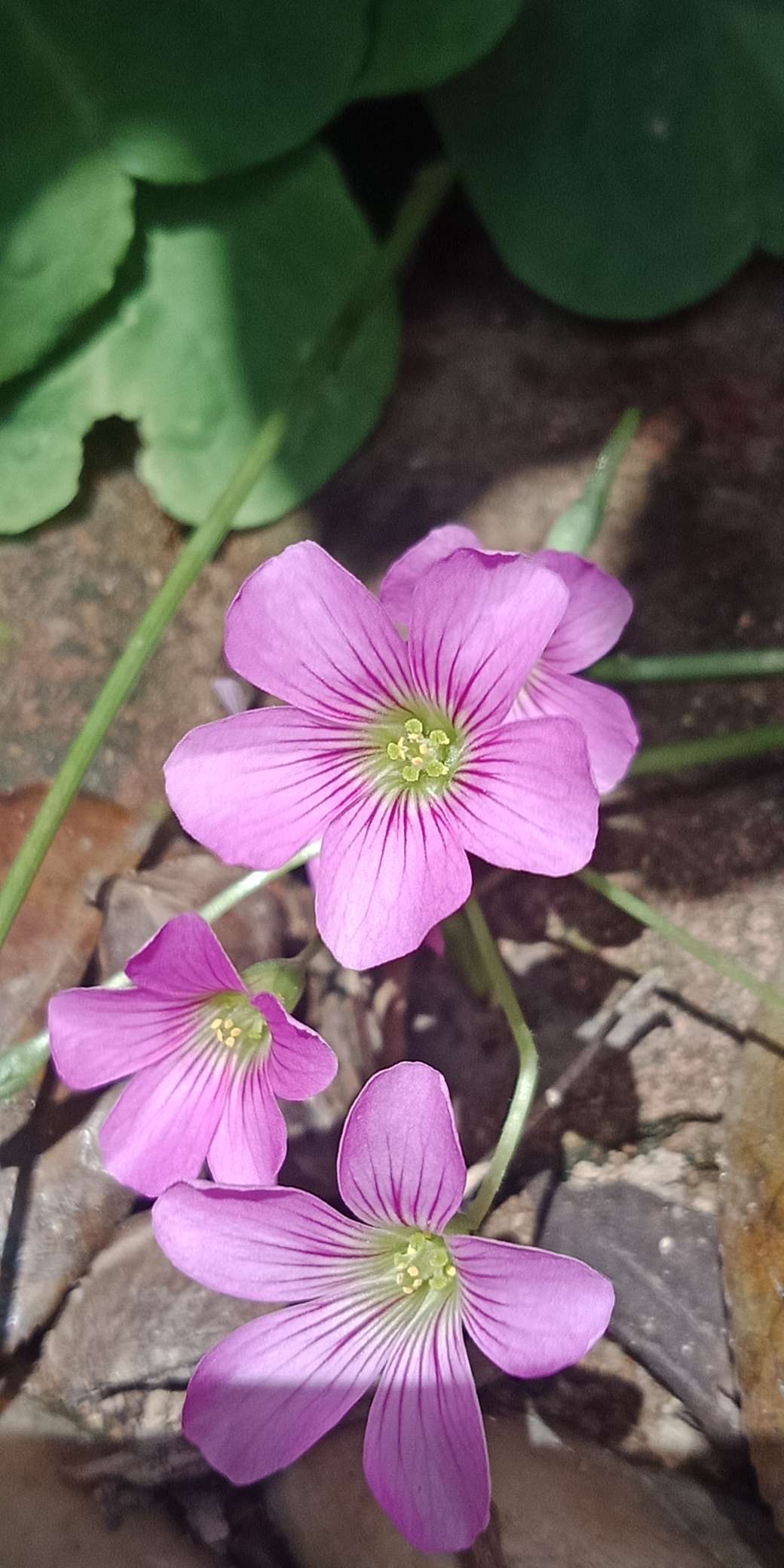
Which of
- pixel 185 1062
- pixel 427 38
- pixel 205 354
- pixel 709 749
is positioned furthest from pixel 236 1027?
pixel 427 38

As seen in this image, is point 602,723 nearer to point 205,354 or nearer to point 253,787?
point 253,787

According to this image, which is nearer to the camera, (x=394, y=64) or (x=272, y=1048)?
(x=272, y=1048)

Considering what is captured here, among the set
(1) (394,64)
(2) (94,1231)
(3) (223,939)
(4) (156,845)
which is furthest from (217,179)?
(2) (94,1231)

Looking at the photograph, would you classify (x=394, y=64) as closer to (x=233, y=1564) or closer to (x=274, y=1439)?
(x=274, y=1439)

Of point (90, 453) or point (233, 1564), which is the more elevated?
point (90, 453)

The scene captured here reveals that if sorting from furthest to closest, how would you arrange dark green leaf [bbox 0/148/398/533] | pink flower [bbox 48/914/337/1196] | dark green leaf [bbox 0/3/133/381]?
dark green leaf [bbox 0/148/398/533], dark green leaf [bbox 0/3/133/381], pink flower [bbox 48/914/337/1196]

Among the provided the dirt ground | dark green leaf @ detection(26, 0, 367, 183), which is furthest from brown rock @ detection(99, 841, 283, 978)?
dark green leaf @ detection(26, 0, 367, 183)

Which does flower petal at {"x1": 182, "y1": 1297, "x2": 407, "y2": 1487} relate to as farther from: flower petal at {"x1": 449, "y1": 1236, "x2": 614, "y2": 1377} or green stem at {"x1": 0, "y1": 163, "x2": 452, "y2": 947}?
green stem at {"x1": 0, "y1": 163, "x2": 452, "y2": 947}
